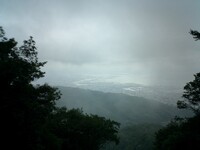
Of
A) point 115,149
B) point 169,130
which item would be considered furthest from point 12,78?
point 115,149

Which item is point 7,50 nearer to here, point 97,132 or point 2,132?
point 2,132

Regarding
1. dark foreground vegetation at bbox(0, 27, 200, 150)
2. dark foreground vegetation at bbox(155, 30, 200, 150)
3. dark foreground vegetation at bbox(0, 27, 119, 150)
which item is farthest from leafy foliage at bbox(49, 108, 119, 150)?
dark foreground vegetation at bbox(155, 30, 200, 150)

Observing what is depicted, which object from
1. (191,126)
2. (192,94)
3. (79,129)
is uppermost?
(192,94)

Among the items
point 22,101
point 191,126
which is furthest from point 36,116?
point 191,126

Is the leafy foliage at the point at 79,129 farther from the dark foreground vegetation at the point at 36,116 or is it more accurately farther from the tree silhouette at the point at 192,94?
the tree silhouette at the point at 192,94

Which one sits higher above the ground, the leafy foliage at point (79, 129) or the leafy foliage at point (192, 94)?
the leafy foliage at point (192, 94)

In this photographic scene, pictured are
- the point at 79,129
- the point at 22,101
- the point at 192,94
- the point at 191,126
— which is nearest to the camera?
the point at 22,101

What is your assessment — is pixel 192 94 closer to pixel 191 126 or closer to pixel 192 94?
pixel 192 94

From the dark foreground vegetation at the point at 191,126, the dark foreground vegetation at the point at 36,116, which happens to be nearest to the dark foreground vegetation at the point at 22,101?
the dark foreground vegetation at the point at 36,116

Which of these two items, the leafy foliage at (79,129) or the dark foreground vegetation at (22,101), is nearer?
the dark foreground vegetation at (22,101)

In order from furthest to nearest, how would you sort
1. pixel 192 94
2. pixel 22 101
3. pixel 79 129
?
pixel 79 129 → pixel 192 94 → pixel 22 101

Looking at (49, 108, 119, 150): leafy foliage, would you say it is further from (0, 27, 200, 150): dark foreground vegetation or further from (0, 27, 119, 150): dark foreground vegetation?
(0, 27, 119, 150): dark foreground vegetation
